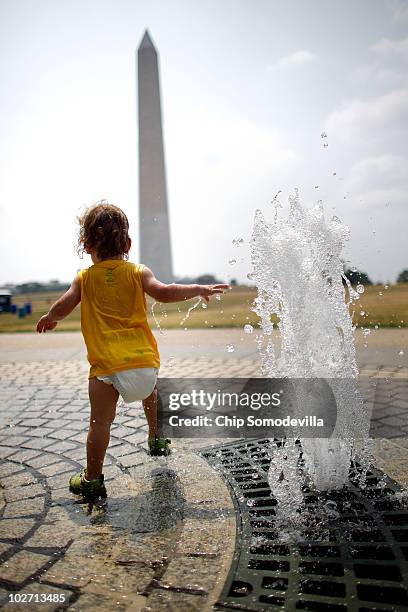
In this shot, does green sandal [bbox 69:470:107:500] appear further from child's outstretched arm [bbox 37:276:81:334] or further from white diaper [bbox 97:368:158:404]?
child's outstretched arm [bbox 37:276:81:334]

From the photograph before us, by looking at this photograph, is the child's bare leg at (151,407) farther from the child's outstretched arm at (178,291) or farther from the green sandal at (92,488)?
the child's outstretched arm at (178,291)

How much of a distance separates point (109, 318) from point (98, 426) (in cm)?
51

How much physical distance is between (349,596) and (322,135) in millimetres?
Result: 2336

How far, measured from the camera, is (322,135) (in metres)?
2.84

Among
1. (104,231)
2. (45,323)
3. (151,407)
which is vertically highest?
(104,231)

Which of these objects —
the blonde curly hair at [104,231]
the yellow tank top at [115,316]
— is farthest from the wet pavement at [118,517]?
the blonde curly hair at [104,231]

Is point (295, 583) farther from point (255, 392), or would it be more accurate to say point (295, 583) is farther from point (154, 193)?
point (154, 193)

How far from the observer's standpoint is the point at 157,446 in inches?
112

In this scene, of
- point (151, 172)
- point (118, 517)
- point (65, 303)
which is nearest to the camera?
point (118, 517)

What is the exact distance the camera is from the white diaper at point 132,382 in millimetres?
2275

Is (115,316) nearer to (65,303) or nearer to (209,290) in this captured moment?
(65,303)

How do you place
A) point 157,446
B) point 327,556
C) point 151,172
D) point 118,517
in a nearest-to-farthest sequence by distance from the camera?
point 327,556, point 118,517, point 157,446, point 151,172

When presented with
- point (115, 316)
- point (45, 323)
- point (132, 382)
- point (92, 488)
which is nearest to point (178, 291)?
point (115, 316)

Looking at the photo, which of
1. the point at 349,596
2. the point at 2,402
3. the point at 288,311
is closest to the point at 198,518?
the point at 349,596
